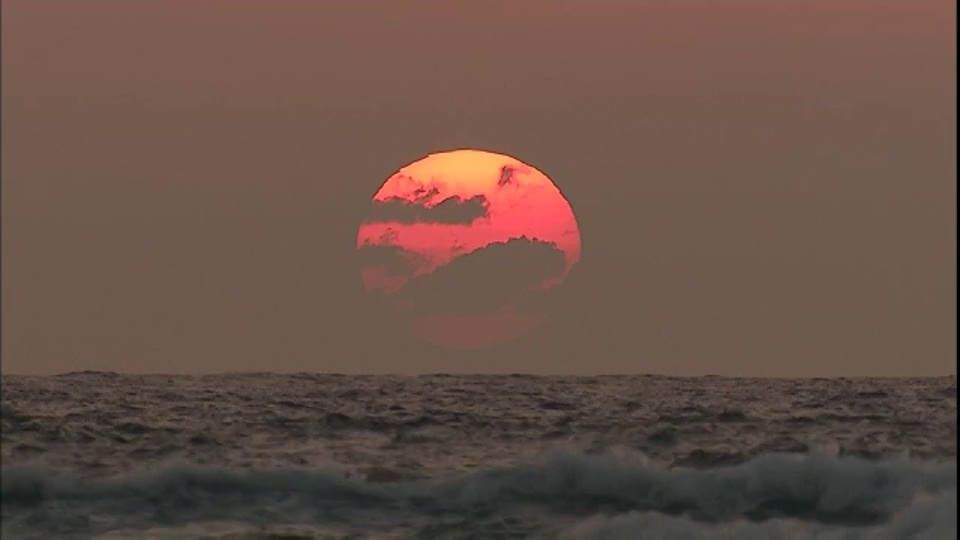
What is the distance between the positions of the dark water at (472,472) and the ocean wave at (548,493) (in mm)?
42

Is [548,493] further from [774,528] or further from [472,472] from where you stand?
[774,528]

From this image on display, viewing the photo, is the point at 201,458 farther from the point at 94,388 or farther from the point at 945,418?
the point at 94,388

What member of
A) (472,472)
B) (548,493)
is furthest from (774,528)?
(472,472)

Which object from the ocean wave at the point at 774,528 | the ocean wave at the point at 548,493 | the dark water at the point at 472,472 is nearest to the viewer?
the ocean wave at the point at 774,528

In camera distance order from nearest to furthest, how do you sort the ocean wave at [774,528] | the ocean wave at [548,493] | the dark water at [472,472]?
the ocean wave at [774,528] → the dark water at [472,472] → the ocean wave at [548,493]

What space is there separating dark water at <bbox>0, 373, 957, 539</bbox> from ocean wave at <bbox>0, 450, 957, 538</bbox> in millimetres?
42

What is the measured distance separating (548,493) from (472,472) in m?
1.67

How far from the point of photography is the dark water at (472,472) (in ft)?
68.2

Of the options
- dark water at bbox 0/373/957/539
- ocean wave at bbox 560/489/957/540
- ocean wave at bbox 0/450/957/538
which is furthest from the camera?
ocean wave at bbox 0/450/957/538

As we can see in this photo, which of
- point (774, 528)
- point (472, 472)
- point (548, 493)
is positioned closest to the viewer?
point (774, 528)

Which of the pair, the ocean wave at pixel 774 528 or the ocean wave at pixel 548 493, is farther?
the ocean wave at pixel 548 493

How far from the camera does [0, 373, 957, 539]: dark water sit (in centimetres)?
2078

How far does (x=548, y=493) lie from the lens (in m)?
23.5

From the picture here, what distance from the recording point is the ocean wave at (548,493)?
21484 mm
